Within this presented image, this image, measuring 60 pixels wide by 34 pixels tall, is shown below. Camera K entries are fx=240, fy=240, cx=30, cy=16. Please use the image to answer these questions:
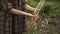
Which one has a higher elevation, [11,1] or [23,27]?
[11,1]

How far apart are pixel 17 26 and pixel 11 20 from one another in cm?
12

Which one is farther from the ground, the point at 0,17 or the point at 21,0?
the point at 21,0

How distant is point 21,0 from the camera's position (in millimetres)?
2365

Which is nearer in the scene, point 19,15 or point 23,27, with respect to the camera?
point 19,15

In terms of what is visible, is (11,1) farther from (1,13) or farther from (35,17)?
(35,17)

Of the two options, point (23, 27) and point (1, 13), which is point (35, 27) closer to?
point (23, 27)

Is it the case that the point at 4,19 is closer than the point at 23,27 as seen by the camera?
Yes

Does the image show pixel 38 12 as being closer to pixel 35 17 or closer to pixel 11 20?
pixel 35 17

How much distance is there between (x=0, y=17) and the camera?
7.30 ft

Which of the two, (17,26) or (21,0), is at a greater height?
(21,0)

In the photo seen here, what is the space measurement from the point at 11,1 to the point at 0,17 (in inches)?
7.2

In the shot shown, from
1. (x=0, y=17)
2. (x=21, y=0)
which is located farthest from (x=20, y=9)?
(x=0, y=17)

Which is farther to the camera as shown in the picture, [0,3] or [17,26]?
[17,26]

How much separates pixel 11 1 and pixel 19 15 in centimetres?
15
